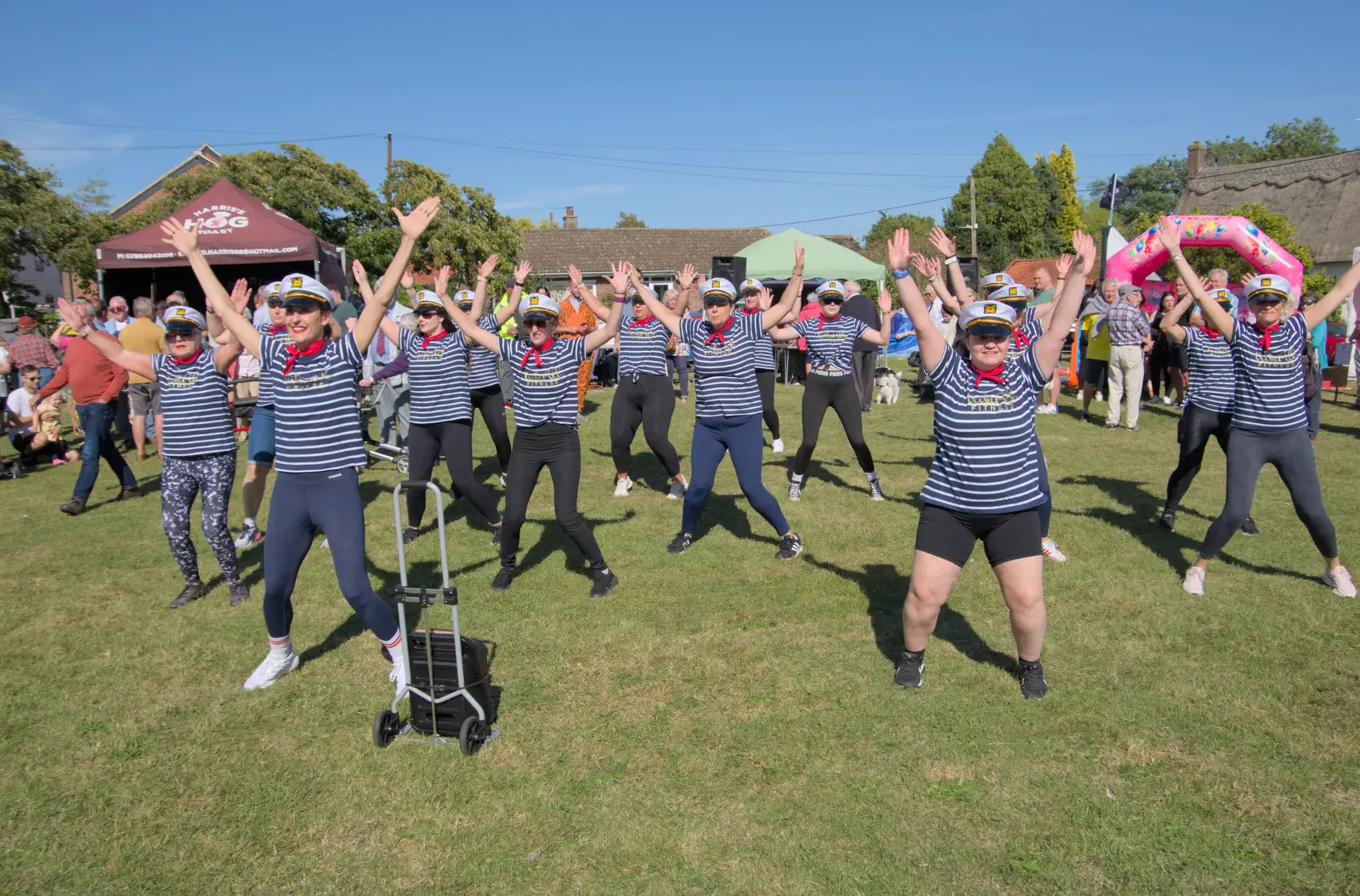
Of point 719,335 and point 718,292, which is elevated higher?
point 718,292

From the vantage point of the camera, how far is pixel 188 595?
7008 millimetres

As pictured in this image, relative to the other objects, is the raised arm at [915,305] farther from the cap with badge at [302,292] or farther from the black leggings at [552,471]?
the cap with badge at [302,292]

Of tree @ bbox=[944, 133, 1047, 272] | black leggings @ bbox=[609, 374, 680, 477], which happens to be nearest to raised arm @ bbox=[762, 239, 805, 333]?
black leggings @ bbox=[609, 374, 680, 477]

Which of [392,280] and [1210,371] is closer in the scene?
[392,280]

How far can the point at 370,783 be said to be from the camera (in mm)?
4406

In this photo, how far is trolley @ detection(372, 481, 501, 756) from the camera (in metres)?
4.66

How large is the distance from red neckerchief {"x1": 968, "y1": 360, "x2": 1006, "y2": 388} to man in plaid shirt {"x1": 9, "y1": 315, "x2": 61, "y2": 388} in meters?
14.6

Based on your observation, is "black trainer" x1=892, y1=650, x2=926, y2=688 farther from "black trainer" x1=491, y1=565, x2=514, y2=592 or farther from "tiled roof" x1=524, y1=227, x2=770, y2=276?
"tiled roof" x1=524, y1=227, x2=770, y2=276

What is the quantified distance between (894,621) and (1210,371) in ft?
13.9

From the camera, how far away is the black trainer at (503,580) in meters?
7.04

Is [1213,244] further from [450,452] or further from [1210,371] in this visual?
[450,452]

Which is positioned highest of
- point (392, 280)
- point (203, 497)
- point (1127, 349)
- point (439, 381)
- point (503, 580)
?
point (392, 280)

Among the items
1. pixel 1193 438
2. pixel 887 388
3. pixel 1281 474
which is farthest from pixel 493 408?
pixel 887 388

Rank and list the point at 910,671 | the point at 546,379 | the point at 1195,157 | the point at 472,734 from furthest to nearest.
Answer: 1. the point at 1195,157
2. the point at 546,379
3. the point at 910,671
4. the point at 472,734
